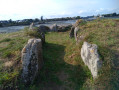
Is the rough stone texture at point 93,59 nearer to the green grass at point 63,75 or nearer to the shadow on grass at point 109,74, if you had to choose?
the shadow on grass at point 109,74

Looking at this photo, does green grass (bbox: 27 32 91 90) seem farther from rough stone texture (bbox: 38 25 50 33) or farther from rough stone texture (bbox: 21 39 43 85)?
rough stone texture (bbox: 38 25 50 33)

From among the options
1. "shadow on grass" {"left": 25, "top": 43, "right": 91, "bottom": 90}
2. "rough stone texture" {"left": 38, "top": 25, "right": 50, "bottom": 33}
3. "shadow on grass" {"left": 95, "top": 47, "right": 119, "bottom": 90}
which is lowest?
"shadow on grass" {"left": 25, "top": 43, "right": 91, "bottom": 90}

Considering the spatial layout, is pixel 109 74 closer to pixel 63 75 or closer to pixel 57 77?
pixel 63 75

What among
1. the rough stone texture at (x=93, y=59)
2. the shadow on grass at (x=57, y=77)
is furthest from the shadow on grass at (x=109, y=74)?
the shadow on grass at (x=57, y=77)

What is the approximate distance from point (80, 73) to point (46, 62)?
2.08 metres

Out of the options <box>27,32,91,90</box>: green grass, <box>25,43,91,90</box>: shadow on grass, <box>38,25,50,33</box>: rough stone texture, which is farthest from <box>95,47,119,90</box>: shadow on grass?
<box>38,25,50,33</box>: rough stone texture

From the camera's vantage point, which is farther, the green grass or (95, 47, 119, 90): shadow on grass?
the green grass

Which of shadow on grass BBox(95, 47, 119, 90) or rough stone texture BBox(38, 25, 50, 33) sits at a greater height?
rough stone texture BBox(38, 25, 50, 33)

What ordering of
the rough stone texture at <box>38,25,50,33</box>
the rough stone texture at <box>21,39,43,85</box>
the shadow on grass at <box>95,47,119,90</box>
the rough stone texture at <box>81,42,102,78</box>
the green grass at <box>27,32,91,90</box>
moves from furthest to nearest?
the rough stone texture at <box>38,25,50,33</box>
the green grass at <box>27,32,91,90</box>
the rough stone texture at <box>21,39,43,85</box>
the rough stone texture at <box>81,42,102,78</box>
the shadow on grass at <box>95,47,119,90</box>

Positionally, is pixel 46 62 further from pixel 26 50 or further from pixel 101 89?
pixel 101 89

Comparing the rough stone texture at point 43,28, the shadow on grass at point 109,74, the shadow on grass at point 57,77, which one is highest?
the rough stone texture at point 43,28

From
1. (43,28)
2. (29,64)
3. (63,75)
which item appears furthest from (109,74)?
(43,28)

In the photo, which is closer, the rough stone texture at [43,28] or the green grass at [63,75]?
the green grass at [63,75]

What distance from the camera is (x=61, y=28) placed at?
1554 cm
